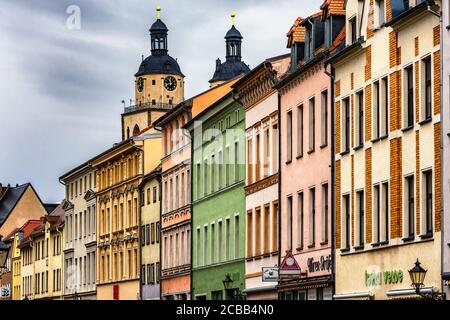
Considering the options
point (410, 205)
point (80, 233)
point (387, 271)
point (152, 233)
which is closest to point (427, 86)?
point (410, 205)

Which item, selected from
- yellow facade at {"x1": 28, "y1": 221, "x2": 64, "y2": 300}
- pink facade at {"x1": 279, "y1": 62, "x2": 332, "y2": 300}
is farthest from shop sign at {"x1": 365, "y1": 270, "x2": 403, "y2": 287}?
yellow facade at {"x1": 28, "y1": 221, "x2": 64, "y2": 300}

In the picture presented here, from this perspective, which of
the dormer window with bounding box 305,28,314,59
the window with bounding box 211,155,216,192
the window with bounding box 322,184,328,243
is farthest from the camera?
the window with bounding box 211,155,216,192

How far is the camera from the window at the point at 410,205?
3884 centimetres

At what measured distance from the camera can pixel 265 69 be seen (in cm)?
5728

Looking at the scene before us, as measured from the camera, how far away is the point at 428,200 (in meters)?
37.4

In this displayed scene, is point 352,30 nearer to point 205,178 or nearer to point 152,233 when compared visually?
point 205,178

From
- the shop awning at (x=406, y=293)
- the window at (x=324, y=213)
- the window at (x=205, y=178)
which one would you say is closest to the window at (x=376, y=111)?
the shop awning at (x=406, y=293)

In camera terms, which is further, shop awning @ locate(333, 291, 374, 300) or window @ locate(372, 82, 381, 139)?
window @ locate(372, 82, 381, 139)

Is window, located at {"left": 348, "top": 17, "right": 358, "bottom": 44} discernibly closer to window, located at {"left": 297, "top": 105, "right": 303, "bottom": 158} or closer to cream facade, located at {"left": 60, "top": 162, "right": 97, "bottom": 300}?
window, located at {"left": 297, "top": 105, "right": 303, "bottom": 158}

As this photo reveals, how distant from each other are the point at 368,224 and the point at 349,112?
4596 mm

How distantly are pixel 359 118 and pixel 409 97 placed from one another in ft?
17.8

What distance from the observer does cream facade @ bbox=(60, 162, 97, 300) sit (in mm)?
109250

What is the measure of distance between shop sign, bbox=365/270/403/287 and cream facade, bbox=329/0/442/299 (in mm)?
28

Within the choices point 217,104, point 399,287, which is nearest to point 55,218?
point 217,104
